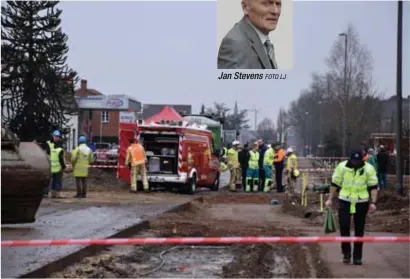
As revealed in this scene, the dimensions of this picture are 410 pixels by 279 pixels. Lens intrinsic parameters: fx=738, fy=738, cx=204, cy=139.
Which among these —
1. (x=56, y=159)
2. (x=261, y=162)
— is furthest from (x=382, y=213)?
(x=261, y=162)

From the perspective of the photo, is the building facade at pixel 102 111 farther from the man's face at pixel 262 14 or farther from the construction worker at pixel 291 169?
the man's face at pixel 262 14

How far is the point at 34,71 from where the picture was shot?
3562cm

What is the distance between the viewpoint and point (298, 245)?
12.2 m

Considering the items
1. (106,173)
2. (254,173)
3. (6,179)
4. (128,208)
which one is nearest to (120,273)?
(6,179)

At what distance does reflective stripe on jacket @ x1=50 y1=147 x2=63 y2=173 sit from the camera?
789 inches

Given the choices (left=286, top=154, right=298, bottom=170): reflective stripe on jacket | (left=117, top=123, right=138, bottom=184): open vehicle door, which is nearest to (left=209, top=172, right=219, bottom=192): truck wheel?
(left=286, top=154, right=298, bottom=170): reflective stripe on jacket

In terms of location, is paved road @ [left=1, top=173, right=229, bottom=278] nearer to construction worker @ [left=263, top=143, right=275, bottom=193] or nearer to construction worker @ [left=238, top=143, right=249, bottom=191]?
construction worker @ [left=263, top=143, right=275, bottom=193]

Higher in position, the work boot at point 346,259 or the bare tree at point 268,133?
the bare tree at point 268,133

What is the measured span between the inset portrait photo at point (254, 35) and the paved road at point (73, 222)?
3450 millimetres

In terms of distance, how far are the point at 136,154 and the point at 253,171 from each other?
5.99 metres

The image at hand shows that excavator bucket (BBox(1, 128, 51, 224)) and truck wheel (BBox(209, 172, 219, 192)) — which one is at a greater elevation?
excavator bucket (BBox(1, 128, 51, 224))

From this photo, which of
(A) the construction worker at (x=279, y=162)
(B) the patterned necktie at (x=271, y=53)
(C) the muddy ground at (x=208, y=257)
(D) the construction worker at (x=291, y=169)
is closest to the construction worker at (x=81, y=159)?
(C) the muddy ground at (x=208, y=257)

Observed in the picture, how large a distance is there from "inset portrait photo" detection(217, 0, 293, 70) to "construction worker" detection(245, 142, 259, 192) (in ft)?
64.4

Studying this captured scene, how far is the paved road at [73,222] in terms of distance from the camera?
30.4 ft
